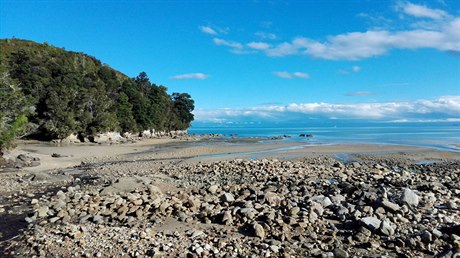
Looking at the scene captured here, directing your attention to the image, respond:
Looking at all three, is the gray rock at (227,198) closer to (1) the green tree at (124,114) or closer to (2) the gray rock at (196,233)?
(2) the gray rock at (196,233)

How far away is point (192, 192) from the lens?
46.6 ft

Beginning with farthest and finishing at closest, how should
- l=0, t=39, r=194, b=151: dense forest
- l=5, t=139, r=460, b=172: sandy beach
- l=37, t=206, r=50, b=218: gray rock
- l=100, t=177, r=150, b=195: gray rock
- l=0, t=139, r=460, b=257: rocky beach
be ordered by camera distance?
l=0, t=39, r=194, b=151: dense forest, l=5, t=139, r=460, b=172: sandy beach, l=100, t=177, r=150, b=195: gray rock, l=37, t=206, r=50, b=218: gray rock, l=0, t=139, r=460, b=257: rocky beach

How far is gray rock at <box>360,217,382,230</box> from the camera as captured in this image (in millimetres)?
9195

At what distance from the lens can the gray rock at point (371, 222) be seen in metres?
9.20

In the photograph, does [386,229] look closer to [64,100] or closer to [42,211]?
[42,211]

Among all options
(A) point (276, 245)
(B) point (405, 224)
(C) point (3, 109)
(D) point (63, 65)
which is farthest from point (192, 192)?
(D) point (63, 65)

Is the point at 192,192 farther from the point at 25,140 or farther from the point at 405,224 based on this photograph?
the point at 25,140

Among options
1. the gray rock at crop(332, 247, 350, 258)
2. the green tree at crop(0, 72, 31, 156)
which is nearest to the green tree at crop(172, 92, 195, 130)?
the green tree at crop(0, 72, 31, 156)

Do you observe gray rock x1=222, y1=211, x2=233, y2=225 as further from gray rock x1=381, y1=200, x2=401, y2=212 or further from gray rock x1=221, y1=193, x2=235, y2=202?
gray rock x1=381, y1=200, x2=401, y2=212

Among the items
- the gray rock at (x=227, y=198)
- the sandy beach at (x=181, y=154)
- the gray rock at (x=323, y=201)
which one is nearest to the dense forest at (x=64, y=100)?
the sandy beach at (x=181, y=154)

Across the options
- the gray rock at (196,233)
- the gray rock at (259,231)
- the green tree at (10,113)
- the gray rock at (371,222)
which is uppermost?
the green tree at (10,113)

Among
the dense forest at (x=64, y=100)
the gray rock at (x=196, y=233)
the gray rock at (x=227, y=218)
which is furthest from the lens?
the dense forest at (x=64, y=100)

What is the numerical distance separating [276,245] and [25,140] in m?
43.7

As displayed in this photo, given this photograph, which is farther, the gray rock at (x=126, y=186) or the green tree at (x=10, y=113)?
the green tree at (x=10, y=113)
